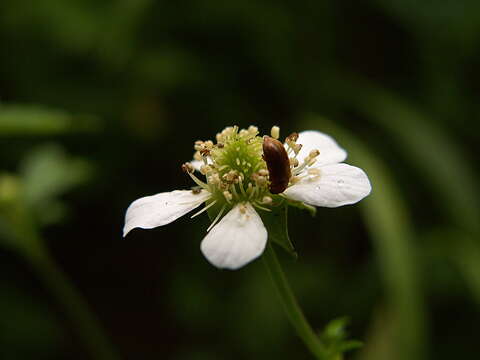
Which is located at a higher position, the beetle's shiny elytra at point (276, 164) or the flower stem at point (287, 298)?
the beetle's shiny elytra at point (276, 164)

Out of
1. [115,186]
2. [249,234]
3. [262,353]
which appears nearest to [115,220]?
[115,186]

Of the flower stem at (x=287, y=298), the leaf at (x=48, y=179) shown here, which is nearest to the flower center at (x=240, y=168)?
the flower stem at (x=287, y=298)

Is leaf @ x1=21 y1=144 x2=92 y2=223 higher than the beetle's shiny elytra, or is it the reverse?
leaf @ x1=21 y1=144 x2=92 y2=223

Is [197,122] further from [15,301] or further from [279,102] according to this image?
[15,301]

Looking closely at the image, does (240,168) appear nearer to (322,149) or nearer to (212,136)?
(322,149)

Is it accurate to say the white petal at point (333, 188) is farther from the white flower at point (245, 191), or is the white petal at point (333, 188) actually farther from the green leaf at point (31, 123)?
the green leaf at point (31, 123)

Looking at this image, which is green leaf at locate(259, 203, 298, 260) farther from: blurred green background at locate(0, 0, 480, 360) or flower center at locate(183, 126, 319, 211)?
blurred green background at locate(0, 0, 480, 360)

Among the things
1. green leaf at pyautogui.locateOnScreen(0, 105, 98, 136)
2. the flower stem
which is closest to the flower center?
the flower stem
